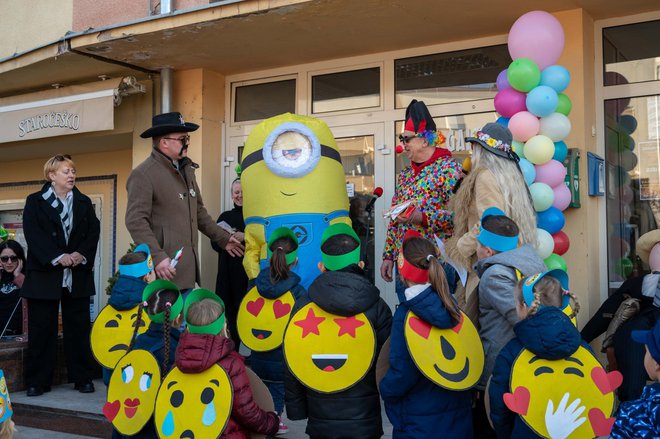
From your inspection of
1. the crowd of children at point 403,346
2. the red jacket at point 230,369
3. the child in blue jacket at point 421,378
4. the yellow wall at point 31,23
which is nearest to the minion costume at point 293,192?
the crowd of children at point 403,346

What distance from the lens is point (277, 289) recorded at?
14.1 feet

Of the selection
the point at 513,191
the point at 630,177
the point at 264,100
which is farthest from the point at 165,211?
the point at 630,177

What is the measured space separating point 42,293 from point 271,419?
315cm

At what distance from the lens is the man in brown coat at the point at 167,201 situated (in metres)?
4.41

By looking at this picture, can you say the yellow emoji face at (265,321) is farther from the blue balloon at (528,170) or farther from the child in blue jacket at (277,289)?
the blue balloon at (528,170)

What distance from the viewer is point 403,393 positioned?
3176mm

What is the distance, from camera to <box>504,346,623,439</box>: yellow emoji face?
2854 millimetres

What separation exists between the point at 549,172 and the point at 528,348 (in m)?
2.24

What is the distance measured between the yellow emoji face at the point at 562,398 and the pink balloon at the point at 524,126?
2.32 m

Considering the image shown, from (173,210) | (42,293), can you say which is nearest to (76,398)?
(42,293)

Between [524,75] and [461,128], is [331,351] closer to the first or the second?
[524,75]

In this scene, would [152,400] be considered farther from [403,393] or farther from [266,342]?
[403,393]

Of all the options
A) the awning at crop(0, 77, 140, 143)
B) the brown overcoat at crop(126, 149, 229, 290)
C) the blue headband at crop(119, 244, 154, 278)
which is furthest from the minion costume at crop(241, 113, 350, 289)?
the awning at crop(0, 77, 140, 143)

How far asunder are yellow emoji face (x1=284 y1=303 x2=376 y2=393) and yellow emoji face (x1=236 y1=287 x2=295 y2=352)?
0.81 m
